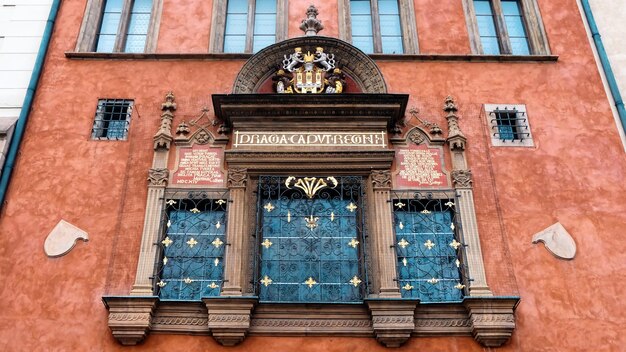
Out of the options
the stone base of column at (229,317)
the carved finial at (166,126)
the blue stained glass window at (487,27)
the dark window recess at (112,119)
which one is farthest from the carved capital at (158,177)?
the blue stained glass window at (487,27)

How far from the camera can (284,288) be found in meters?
10.3

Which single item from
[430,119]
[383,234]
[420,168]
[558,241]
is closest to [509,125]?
[430,119]

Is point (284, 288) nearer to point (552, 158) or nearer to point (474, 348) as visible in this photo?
point (474, 348)

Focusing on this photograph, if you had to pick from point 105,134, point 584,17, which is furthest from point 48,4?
point 584,17

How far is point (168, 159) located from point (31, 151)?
7.49 ft

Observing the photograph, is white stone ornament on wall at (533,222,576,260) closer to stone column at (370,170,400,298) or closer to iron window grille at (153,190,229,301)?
stone column at (370,170,400,298)

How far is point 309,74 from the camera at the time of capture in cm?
1204

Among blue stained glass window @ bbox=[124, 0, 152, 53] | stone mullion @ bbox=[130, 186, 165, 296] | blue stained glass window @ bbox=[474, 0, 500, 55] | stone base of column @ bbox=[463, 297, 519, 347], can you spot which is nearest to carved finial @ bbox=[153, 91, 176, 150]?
stone mullion @ bbox=[130, 186, 165, 296]

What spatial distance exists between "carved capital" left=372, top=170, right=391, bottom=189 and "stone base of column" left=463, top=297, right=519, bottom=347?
226cm

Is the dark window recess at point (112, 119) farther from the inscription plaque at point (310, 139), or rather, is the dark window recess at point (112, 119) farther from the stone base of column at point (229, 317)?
the stone base of column at point (229, 317)

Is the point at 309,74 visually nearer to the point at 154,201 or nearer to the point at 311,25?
the point at 311,25

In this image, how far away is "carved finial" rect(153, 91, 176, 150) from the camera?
11375mm

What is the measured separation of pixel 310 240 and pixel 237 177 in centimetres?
156

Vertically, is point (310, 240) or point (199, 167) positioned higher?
point (199, 167)
